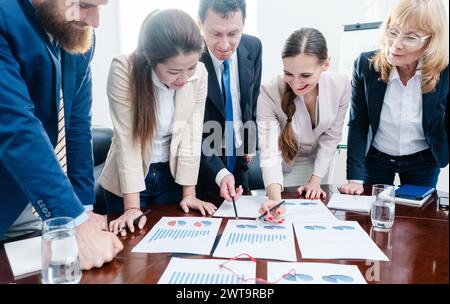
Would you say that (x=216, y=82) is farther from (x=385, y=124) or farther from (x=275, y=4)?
(x=275, y=4)

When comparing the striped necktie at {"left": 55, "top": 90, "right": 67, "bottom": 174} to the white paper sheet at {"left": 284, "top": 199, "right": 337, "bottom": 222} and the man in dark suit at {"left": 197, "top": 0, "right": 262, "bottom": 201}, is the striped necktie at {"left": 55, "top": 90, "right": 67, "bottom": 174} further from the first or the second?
the white paper sheet at {"left": 284, "top": 199, "right": 337, "bottom": 222}

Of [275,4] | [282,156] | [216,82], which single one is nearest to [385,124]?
[282,156]

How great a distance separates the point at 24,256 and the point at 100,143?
1.95m

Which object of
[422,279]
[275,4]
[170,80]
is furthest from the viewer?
[275,4]

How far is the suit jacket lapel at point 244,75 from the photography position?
6.04ft

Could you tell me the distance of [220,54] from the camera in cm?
166

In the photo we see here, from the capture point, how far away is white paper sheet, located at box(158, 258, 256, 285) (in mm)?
798

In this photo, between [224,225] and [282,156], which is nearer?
[224,225]

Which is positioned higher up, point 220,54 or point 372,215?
point 220,54

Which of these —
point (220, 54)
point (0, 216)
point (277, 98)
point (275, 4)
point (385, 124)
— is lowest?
point (0, 216)

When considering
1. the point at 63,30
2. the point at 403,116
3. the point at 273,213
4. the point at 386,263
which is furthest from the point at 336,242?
the point at 63,30

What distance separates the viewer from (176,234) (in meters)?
1.08

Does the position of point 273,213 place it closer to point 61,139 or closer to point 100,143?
point 61,139

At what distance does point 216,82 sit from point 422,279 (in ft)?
3.77
